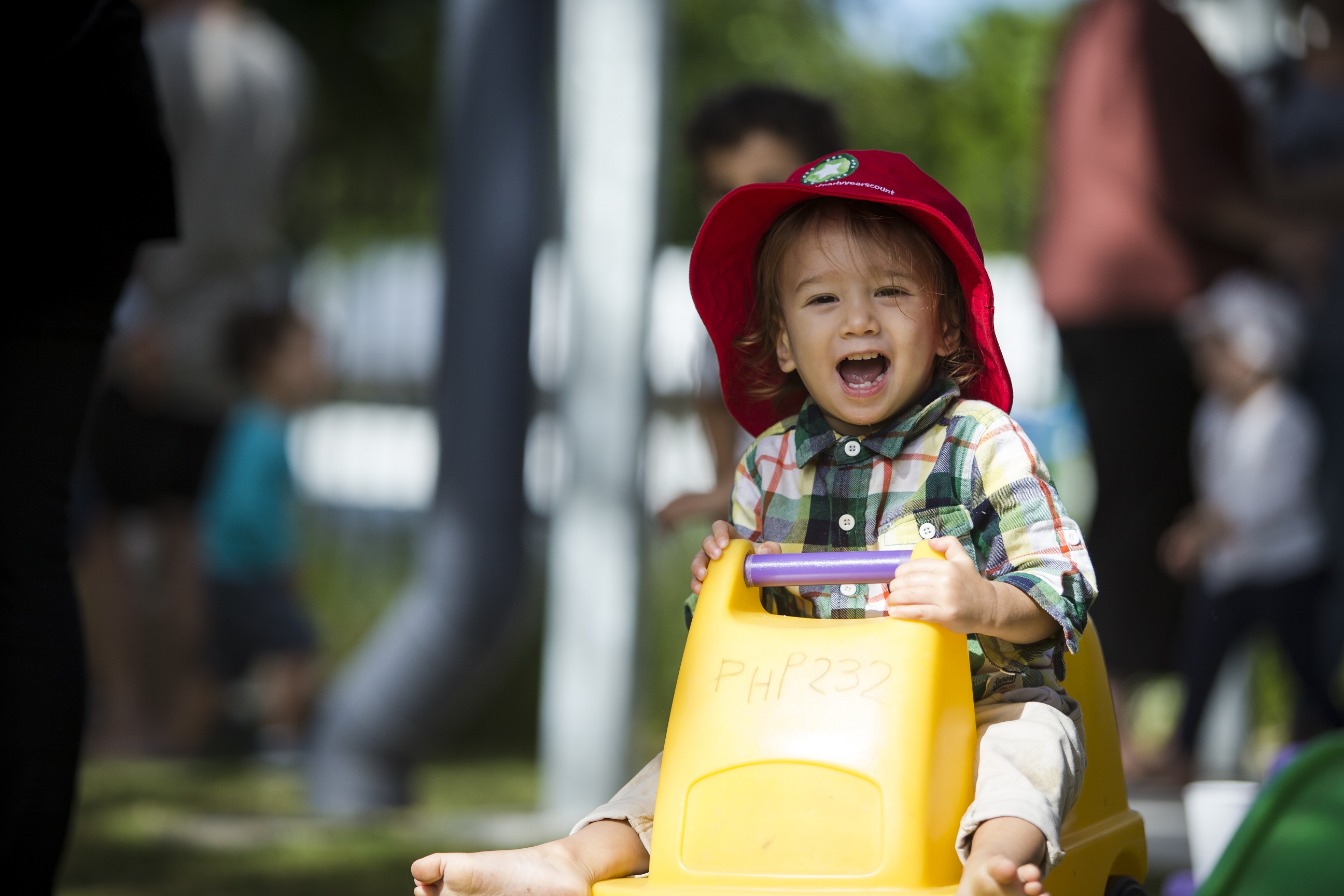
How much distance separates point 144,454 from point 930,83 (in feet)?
35.2

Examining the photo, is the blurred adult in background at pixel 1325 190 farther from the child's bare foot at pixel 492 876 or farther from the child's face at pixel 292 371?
the child's face at pixel 292 371

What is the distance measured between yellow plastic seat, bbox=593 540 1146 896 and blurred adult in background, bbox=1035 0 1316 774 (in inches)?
80.6

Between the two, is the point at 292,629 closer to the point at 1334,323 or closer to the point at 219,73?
the point at 219,73

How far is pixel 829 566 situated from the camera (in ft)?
5.00

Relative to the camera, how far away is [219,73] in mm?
4539

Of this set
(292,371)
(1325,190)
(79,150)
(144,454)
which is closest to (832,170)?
(79,150)

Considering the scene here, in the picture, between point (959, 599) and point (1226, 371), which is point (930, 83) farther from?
point (959, 599)

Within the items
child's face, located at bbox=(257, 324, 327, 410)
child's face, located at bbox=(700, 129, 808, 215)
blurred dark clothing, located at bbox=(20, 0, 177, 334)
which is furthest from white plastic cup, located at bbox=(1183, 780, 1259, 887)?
child's face, located at bbox=(257, 324, 327, 410)

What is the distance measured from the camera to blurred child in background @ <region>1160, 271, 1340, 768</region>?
164 inches

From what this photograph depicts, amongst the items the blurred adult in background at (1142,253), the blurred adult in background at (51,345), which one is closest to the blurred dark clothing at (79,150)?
the blurred adult in background at (51,345)

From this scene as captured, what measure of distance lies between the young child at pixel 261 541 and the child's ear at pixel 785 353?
372 cm

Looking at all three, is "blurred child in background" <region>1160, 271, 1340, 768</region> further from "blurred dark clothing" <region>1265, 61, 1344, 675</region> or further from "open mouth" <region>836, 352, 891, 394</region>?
"open mouth" <region>836, 352, 891, 394</region>

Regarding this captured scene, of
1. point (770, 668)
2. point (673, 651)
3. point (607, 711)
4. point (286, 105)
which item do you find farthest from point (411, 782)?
point (770, 668)

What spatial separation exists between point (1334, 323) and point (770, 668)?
3.07m
